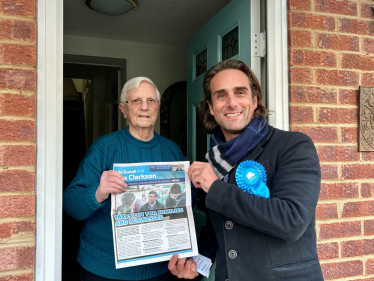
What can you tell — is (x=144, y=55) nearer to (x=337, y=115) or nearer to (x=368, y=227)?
(x=337, y=115)

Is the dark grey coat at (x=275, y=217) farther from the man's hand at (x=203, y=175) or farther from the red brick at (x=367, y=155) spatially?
the red brick at (x=367, y=155)

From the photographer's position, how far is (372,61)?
1909 mm

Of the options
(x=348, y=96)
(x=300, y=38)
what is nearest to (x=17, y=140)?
(x=300, y=38)

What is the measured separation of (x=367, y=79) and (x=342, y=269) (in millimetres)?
1157

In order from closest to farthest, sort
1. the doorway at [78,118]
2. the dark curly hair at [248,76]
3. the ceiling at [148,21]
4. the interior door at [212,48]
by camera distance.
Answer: the dark curly hair at [248,76] → the interior door at [212,48] → the ceiling at [148,21] → the doorway at [78,118]

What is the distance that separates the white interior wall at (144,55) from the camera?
3.77 metres

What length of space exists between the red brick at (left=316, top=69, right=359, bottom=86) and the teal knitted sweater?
1128 millimetres

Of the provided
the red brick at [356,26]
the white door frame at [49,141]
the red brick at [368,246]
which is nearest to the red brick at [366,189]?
the red brick at [368,246]

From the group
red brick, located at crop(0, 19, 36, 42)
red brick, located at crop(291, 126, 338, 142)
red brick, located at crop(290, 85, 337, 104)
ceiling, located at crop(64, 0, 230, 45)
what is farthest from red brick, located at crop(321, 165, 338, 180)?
ceiling, located at crop(64, 0, 230, 45)

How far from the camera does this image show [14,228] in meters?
1.37

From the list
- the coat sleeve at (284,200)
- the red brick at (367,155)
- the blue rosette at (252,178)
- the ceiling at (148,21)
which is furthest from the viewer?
the ceiling at (148,21)

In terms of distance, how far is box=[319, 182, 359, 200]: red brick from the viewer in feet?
5.87

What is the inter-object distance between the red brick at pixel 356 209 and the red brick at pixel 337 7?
1157 millimetres

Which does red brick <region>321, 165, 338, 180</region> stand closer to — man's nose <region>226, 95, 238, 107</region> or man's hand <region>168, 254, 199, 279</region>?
man's nose <region>226, 95, 238, 107</region>
